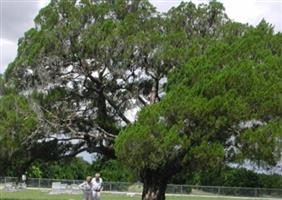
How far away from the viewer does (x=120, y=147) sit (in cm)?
2759

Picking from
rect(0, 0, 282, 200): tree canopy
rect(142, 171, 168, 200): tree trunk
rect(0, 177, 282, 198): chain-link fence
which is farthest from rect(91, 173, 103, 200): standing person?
rect(0, 177, 282, 198): chain-link fence

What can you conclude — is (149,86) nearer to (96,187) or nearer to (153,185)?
(153,185)

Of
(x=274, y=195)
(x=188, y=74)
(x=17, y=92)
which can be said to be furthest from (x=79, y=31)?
(x=274, y=195)

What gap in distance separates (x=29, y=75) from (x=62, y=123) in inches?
117

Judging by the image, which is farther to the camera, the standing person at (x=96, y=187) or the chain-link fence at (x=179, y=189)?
the chain-link fence at (x=179, y=189)

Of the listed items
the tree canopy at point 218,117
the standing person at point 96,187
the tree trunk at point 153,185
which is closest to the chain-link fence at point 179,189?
the tree trunk at point 153,185

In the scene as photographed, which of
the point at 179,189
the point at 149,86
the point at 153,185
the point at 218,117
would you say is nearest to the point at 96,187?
the point at 218,117

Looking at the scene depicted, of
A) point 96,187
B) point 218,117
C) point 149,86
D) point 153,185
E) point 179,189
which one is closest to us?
point 96,187

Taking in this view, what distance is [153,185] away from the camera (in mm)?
31875

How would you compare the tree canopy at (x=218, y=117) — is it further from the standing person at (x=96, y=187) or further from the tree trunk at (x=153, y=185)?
the tree trunk at (x=153, y=185)

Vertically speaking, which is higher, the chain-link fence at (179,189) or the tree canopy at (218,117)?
the tree canopy at (218,117)

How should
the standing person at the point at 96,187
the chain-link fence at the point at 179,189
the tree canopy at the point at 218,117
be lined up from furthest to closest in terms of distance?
the chain-link fence at the point at 179,189 < the tree canopy at the point at 218,117 < the standing person at the point at 96,187

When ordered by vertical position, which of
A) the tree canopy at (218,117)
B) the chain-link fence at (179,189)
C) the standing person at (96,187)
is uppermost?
the tree canopy at (218,117)

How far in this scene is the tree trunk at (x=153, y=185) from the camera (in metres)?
31.9
